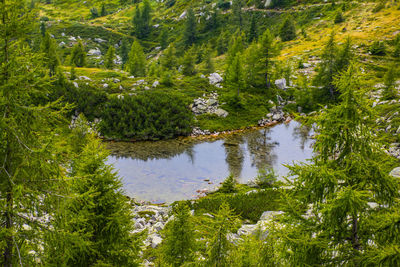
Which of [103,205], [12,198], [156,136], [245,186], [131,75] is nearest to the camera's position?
[12,198]

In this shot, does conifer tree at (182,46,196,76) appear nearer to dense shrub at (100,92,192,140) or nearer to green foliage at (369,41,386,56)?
dense shrub at (100,92,192,140)

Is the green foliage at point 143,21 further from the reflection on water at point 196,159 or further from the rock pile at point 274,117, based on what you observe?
Result: the reflection on water at point 196,159

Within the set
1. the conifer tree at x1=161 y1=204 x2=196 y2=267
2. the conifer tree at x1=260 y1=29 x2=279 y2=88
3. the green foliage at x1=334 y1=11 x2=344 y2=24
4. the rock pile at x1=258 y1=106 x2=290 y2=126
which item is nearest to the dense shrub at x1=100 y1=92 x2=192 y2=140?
the rock pile at x1=258 y1=106 x2=290 y2=126

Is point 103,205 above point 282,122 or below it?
above

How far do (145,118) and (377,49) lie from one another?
188ft

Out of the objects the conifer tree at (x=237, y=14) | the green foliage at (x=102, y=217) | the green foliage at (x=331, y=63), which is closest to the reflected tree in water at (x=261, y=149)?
the green foliage at (x=331, y=63)

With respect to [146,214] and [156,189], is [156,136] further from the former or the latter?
[146,214]

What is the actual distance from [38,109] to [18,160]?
1.26m

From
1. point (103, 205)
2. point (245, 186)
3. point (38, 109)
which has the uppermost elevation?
point (38, 109)

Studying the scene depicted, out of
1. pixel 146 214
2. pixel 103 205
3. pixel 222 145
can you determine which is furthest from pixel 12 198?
pixel 222 145

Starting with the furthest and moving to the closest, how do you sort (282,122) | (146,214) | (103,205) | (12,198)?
1. (282,122)
2. (146,214)
3. (103,205)
4. (12,198)

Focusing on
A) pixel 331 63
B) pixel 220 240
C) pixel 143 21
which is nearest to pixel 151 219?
pixel 220 240

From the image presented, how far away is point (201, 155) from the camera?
33.5 m

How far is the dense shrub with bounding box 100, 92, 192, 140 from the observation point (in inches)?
1529
